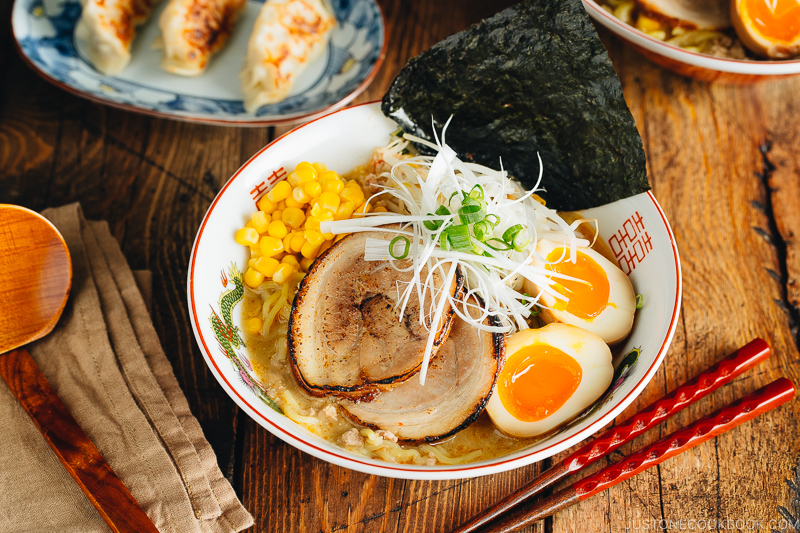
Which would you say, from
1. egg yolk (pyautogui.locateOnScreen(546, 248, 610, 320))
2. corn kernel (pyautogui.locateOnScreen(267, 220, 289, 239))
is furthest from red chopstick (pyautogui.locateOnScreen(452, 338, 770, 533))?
corn kernel (pyautogui.locateOnScreen(267, 220, 289, 239))

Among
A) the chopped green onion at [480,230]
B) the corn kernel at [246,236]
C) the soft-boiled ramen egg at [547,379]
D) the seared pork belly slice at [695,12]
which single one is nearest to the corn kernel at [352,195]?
the corn kernel at [246,236]

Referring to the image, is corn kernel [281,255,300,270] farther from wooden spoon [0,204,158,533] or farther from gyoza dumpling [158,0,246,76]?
gyoza dumpling [158,0,246,76]

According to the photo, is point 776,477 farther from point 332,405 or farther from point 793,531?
point 332,405

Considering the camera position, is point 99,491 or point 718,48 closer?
point 99,491

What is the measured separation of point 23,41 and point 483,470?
2850mm

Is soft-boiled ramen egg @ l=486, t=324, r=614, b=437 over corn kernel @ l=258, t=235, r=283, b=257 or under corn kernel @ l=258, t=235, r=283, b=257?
under

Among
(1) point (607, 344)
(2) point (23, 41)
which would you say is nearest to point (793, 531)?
(1) point (607, 344)

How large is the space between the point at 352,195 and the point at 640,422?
1.26m

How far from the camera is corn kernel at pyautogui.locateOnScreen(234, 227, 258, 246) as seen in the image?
1.93 meters

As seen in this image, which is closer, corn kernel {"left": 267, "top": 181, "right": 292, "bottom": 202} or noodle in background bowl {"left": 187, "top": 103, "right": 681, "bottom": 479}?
noodle in background bowl {"left": 187, "top": 103, "right": 681, "bottom": 479}

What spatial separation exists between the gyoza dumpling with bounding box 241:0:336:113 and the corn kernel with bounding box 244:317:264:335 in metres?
1.18

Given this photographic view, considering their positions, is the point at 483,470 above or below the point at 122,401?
above

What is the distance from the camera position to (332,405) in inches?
70.0

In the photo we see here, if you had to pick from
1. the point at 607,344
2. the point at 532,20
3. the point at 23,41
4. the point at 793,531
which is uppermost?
the point at 532,20
